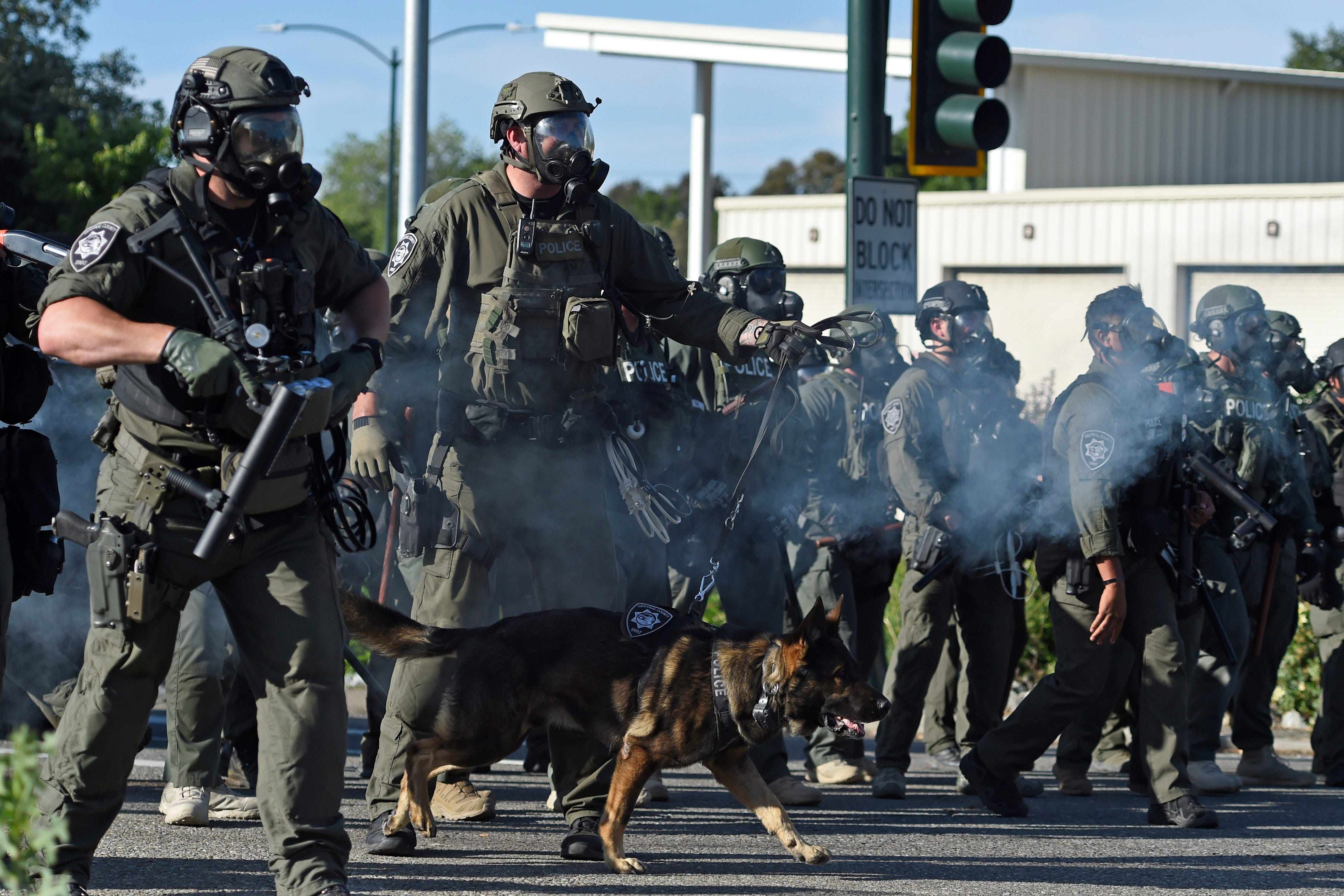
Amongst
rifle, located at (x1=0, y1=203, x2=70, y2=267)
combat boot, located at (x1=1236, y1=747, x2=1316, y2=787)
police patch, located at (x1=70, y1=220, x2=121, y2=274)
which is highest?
rifle, located at (x1=0, y1=203, x2=70, y2=267)

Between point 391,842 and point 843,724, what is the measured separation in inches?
57.3

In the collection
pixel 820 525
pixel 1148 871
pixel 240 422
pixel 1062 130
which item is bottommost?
pixel 1148 871

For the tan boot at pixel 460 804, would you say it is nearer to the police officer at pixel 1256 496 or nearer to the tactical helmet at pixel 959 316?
the tactical helmet at pixel 959 316

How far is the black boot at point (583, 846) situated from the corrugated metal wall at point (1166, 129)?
23.9 meters

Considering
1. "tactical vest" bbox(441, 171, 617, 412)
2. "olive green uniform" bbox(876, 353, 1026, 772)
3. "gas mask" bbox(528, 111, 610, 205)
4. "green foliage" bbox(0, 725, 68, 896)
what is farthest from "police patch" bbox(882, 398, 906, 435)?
"green foliage" bbox(0, 725, 68, 896)

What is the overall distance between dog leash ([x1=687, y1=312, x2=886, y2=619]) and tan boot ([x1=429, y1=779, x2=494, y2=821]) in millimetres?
1002

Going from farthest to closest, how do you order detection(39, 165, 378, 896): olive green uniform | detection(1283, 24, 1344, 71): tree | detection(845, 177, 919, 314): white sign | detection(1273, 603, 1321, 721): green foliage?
detection(1283, 24, 1344, 71): tree < detection(1273, 603, 1321, 721): green foliage < detection(845, 177, 919, 314): white sign < detection(39, 165, 378, 896): olive green uniform

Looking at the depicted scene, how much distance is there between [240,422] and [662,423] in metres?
2.96

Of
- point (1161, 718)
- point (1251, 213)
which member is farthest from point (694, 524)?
point (1251, 213)

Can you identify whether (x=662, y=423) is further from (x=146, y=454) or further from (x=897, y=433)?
(x=146, y=454)

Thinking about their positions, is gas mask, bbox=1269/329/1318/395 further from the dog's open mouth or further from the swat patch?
the swat patch

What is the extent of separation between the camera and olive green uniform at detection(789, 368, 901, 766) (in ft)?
22.4

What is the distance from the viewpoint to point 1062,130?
91.5ft

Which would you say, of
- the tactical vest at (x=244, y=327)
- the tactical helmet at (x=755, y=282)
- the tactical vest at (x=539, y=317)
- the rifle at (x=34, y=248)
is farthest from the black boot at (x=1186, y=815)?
the rifle at (x=34, y=248)
